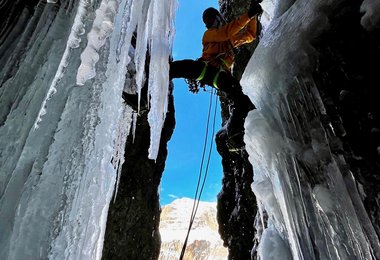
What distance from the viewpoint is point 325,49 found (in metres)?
1.57

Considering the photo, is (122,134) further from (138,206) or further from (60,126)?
(60,126)

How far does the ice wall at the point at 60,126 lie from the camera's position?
1388 millimetres

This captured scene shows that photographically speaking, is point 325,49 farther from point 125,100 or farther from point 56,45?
point 125,100

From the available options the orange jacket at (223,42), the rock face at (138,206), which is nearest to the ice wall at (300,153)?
the orange jacket at (223,42)

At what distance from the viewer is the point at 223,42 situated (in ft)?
18.7

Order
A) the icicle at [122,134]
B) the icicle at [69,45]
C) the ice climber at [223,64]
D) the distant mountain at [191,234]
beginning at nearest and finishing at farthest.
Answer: the icicle at [69,45] < the icicle at [122,134] < the ice climber at [223,64] < the distant mountain at [191,234]

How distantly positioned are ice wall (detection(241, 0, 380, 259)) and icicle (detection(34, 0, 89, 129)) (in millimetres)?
1111

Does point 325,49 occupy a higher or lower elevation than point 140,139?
lower

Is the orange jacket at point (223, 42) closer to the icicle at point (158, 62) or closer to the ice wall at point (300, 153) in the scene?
the icicle at point (158, 62)

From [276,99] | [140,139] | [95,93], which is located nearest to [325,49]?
[276,99]

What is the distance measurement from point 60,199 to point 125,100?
3.23 meters

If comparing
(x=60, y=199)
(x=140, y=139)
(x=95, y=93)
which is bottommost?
(x=60, y=199)

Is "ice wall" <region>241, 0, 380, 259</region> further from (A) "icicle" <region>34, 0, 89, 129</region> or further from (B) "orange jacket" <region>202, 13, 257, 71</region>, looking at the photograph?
(B) "orange jacket" <region>202, 13, 257, 71</region>

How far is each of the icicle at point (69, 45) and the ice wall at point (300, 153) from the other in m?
1.11
